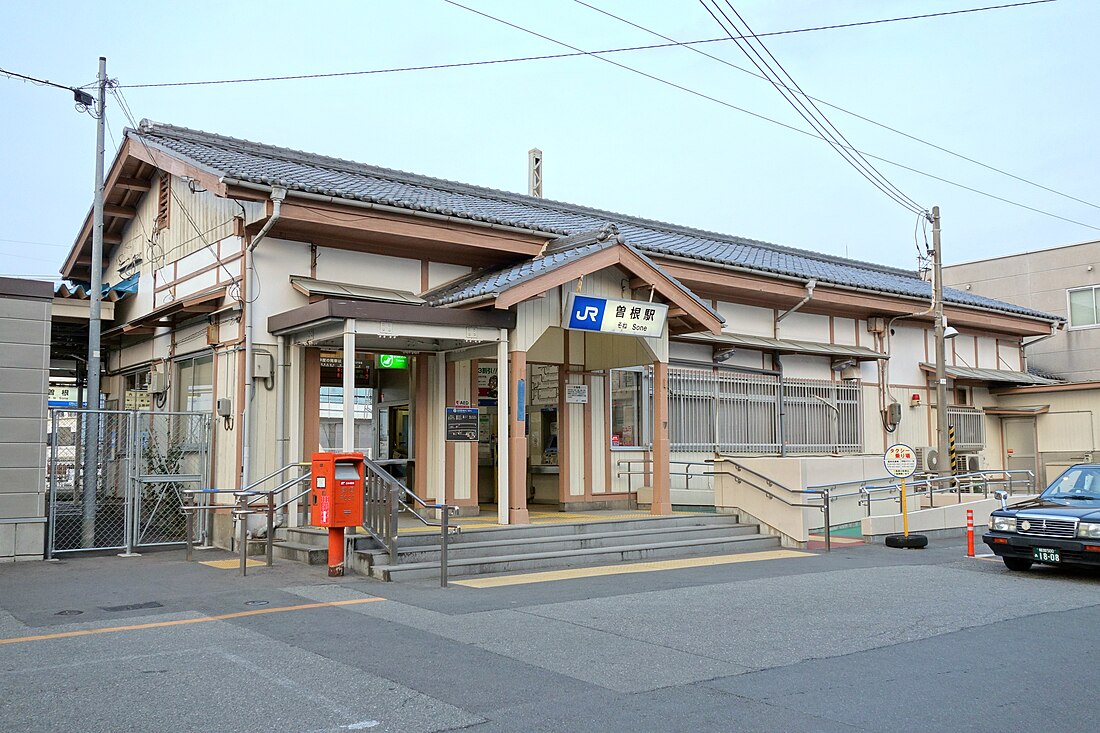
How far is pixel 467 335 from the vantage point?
43.5ft

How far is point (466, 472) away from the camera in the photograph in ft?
50.5

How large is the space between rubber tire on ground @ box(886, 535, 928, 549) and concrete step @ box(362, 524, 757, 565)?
2.23 meters

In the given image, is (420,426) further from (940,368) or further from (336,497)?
(940,368)

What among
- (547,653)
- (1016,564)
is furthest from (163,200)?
(1016,564)

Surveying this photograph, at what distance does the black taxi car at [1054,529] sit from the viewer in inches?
451

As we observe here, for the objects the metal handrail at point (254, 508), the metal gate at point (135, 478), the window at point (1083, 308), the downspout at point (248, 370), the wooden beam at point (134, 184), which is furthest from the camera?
the window at point (1083, 308)

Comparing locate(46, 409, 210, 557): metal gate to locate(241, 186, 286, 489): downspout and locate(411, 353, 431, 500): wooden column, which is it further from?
locate(411, 353, 431, 500): wooden column

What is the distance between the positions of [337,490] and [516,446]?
10.5 ft

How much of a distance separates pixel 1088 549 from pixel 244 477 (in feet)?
36.8

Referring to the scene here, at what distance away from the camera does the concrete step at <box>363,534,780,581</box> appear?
11234 millimetres

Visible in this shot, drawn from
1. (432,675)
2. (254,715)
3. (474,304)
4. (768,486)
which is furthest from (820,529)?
(254,715)

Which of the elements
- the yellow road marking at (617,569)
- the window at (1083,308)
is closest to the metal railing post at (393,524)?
the yellow road marking at (617,569)

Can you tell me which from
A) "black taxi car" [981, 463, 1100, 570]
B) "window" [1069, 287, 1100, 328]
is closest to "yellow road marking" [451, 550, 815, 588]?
"black taxi car" [981, 463, 1100, 570]

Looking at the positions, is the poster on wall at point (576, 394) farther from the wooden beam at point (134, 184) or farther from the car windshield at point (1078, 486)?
the wooden beam at point (134, 184)
